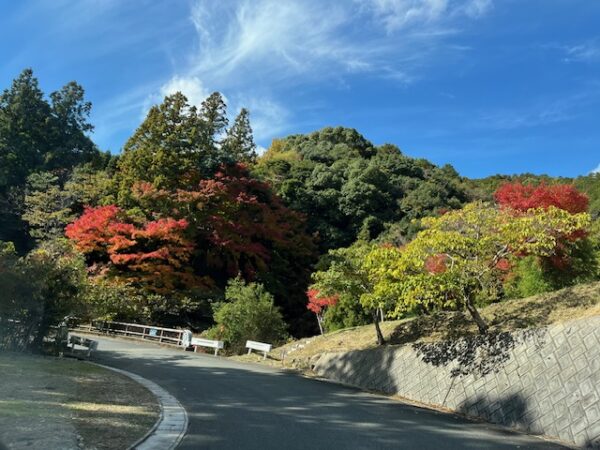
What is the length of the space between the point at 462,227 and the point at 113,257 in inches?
835

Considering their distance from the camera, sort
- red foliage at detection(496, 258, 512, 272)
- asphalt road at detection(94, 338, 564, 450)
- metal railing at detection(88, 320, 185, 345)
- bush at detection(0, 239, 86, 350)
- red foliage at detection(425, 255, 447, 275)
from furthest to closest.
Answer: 1. metal railing at detection(88, 320, 185, 345)
2. red foliage at detection(496, 258, 512, 272)
3. bush at detection(0, 239, 86, 350)
4. red foliage at detection(425, 255, 447, 275)
5. asphalt road at detection(94, 338, 564, 450)

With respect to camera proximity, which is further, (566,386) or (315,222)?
(315,222)

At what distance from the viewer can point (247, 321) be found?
2323 centimetres

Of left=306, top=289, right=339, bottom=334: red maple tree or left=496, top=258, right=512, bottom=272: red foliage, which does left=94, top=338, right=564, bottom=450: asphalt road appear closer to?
left=496, top=258, right=512, bottom=272: red foliage

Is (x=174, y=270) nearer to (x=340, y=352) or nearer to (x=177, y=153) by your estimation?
(x=177, y=153)

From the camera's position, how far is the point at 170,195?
3056cm

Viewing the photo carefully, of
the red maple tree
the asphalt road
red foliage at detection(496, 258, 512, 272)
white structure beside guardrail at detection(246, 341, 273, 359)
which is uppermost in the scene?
red foliage at detection(496, 258, 512, 272)

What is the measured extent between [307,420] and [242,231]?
940 inches

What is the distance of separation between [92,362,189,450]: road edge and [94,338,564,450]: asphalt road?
0.14 m

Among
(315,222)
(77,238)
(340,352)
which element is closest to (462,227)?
(340,352)

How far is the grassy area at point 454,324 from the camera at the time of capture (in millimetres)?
12289

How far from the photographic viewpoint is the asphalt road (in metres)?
6.94

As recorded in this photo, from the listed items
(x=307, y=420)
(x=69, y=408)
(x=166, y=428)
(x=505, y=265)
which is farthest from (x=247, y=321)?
(x=166, y=428)

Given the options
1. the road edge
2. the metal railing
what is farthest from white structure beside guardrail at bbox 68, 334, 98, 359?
the road edge
